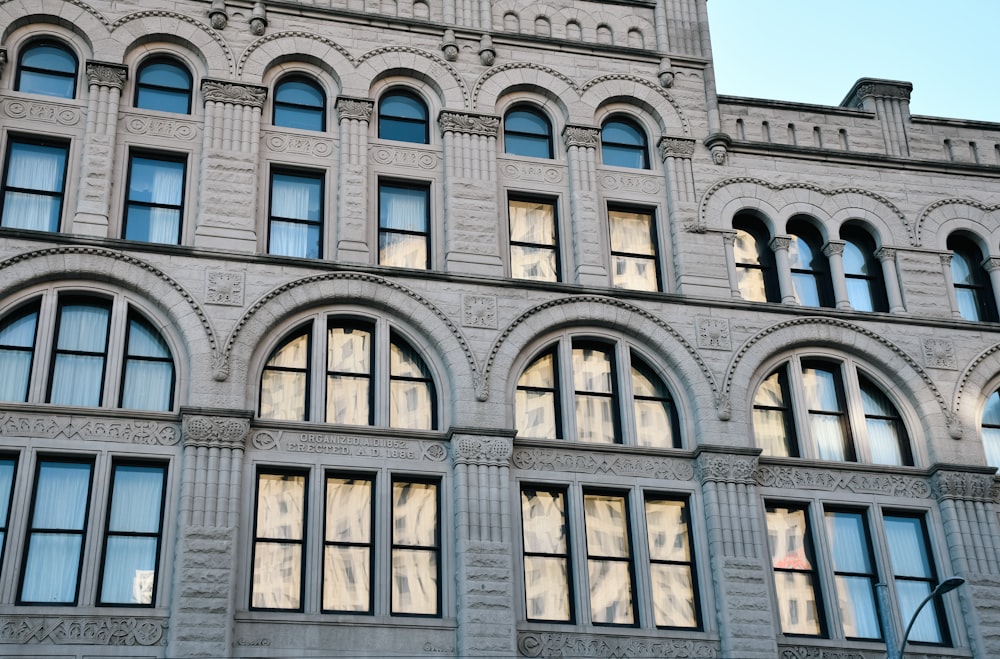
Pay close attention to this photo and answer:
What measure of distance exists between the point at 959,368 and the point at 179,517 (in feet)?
51.6

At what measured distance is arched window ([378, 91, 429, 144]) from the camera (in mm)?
28438

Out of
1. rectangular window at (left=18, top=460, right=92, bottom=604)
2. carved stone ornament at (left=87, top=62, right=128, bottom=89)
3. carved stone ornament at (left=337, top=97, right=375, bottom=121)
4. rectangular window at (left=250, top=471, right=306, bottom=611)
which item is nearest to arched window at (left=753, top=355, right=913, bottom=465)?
rectangular window at (left=250, top=471, right=306, bottom=611)

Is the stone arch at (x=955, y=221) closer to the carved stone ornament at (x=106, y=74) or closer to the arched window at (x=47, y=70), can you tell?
the carved stone ornament at (x=106, y=74)

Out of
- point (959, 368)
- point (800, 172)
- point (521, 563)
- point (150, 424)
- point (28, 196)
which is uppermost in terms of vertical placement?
point (800, 172)

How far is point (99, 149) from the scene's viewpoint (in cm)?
2608

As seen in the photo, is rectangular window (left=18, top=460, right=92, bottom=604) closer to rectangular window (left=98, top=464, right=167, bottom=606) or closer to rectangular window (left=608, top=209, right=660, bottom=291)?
rectangular window (left=98, top=464, right=167, bottom=606)

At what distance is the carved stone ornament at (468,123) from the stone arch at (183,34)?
4324mm

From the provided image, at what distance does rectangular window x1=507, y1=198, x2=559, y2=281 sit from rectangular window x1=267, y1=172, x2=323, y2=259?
12.7 feet

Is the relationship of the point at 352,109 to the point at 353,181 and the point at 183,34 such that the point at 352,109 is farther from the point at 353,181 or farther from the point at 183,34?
the point at 183,34

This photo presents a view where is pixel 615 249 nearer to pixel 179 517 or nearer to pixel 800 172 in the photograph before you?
pixel 800 172

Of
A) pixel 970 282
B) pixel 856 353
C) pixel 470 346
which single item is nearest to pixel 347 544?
pixel 470 346

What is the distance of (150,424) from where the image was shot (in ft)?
78.4

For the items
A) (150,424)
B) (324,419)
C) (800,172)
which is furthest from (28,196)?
(800,172)

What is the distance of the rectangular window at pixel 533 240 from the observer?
27.6 metres
